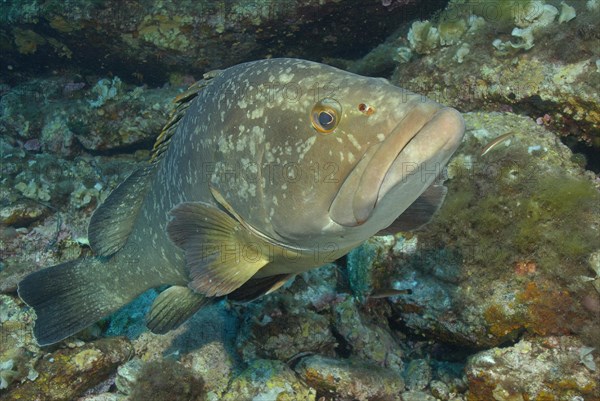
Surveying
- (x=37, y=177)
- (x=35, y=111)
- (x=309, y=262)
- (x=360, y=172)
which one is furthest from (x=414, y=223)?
(x=35, y=111)

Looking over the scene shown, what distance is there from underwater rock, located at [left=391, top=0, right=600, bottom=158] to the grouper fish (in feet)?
7.87

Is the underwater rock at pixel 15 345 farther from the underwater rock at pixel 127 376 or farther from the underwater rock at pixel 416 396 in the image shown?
the underwater rock at pixel 416 396

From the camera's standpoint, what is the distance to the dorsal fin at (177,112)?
3361mm

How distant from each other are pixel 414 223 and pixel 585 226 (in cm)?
149

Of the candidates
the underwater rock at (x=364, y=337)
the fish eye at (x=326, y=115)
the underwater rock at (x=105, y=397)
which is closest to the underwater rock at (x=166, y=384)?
the underwater rock at (x=105, y=397)

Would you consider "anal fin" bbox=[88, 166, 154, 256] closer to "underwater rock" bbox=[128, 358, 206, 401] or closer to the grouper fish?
the grouper fish

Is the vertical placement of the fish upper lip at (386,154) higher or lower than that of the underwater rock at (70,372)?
higher

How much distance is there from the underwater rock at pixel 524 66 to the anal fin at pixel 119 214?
3.67m

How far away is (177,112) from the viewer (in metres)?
3.60

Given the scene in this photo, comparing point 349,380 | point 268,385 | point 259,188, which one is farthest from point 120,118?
point 349,380

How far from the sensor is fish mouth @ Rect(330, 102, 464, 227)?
1945 mm

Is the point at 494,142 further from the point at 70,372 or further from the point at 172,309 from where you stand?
the point at 70,372

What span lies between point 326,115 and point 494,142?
7.86 ft

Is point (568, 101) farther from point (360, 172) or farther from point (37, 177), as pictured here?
point (37, 177)
